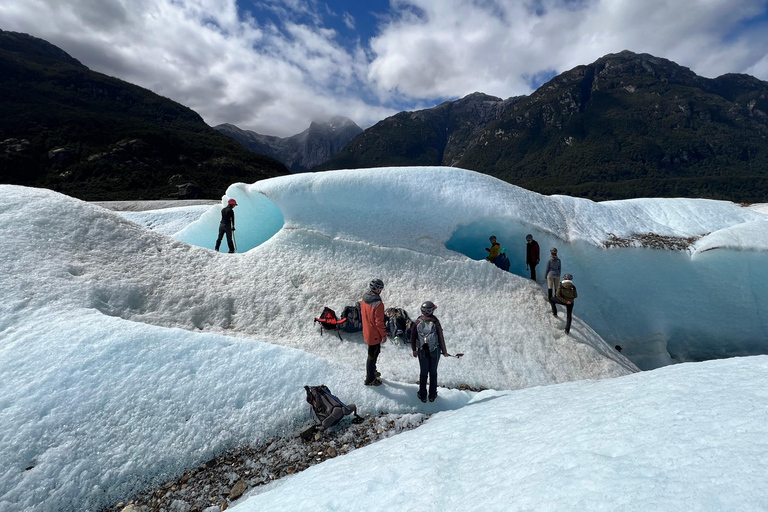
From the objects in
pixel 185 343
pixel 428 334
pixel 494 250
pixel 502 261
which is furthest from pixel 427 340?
pixel 502 261

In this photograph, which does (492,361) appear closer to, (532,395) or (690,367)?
(532,395)

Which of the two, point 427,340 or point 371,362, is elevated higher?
point 427,340

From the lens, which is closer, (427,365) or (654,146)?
(427,365)

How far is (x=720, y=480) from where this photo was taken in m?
2.80

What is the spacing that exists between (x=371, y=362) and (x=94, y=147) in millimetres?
96803

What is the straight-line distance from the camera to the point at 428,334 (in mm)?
6434

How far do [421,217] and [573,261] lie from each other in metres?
6.33

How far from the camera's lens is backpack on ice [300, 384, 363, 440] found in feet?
19.5

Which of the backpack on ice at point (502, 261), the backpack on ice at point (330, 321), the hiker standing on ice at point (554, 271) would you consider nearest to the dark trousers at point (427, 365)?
the backpack on ice at point (330, 321)

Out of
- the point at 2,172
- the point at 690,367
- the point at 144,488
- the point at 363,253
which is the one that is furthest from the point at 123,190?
the point at 690,367

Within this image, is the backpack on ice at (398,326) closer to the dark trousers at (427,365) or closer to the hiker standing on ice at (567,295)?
the dark trousers at (427,365)

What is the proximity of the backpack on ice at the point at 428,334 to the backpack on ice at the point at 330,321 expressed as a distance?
10.9ft

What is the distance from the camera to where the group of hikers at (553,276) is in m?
10.1

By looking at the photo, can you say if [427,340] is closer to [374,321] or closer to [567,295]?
[374,321]
